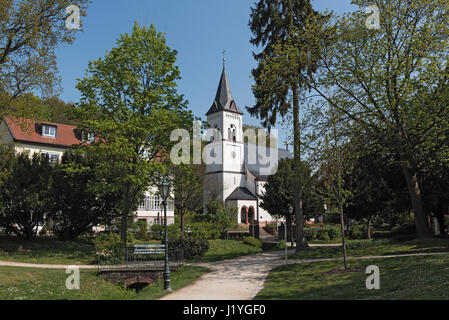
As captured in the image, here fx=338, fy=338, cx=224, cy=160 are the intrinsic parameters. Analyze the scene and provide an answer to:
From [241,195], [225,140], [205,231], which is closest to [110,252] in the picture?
[205,231]

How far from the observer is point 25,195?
21531 millimetres

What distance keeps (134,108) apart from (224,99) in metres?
42.0

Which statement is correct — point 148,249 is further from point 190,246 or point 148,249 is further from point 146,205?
point 146,205

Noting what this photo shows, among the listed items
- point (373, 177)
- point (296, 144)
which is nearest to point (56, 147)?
point (296, 144)

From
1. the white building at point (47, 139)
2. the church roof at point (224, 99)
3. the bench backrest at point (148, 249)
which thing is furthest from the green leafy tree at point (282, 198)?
the church roof at point (224, 99)

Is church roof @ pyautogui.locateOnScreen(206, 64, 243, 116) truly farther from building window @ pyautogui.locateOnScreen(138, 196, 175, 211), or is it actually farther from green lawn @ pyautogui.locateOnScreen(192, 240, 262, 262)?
green lawn @ pyautogui.locateOnScreen(192, 240, 262, 262)

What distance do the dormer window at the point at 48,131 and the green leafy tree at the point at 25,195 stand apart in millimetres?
16451

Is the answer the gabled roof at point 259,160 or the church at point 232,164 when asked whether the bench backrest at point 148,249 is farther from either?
the gabled roof at point 259,160

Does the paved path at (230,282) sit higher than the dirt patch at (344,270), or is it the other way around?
the dirt patch at (344,270)

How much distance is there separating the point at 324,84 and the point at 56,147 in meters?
32.3

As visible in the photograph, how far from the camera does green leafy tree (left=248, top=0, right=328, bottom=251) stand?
1820cm

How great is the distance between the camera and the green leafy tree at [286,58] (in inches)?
717

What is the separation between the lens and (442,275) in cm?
956
